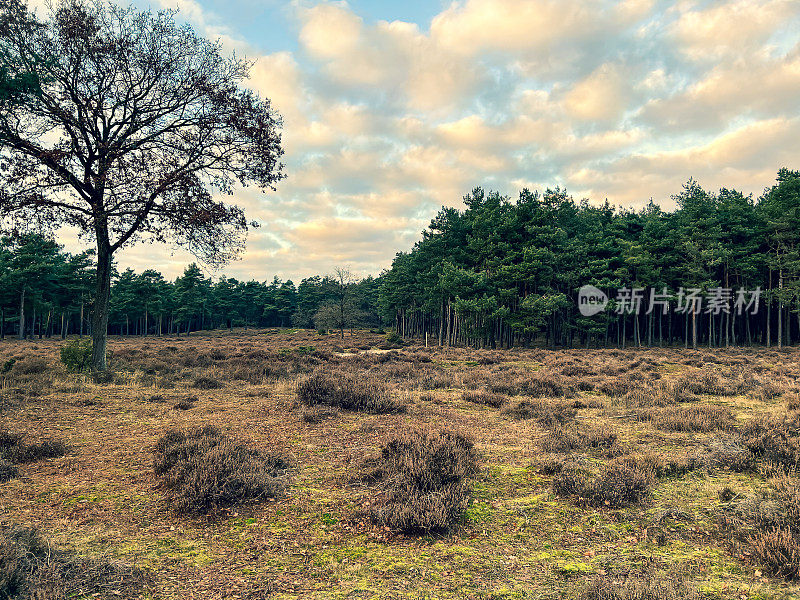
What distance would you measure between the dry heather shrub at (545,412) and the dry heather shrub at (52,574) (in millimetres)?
8661

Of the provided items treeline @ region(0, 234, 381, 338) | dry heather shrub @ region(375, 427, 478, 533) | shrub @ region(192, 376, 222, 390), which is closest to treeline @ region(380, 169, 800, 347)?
treeline @ region(0, 234, 381, 338)

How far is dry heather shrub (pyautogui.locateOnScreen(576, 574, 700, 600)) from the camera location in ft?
10.5

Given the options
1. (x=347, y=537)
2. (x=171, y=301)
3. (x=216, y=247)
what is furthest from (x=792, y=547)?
(x=171, y=301)

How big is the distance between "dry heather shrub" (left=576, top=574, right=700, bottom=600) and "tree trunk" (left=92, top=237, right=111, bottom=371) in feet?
58.7

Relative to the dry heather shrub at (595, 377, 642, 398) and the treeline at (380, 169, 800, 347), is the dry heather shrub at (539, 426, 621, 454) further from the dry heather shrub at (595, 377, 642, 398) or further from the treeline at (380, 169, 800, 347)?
the treeline at (380, 169, 800, 347)

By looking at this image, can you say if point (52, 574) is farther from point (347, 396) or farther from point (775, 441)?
point (775, 441)

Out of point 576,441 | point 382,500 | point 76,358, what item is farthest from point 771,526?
point 76,358

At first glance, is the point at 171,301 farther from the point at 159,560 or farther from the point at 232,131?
the point at 159,560

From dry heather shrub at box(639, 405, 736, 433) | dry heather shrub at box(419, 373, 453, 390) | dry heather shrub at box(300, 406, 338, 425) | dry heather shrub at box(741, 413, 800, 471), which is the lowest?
dry heather shrub at box(419, 373, 453, 390)

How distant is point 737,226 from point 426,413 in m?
46.5

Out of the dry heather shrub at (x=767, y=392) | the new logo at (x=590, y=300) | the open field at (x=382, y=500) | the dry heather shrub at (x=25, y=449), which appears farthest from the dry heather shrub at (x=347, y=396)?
the new logo at (x=590, y=300)

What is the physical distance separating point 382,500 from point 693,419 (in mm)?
8541

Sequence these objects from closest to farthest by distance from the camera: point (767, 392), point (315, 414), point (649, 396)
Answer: point (315, 414) < point (649, 396) < point (767, 392)

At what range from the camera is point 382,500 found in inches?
200
